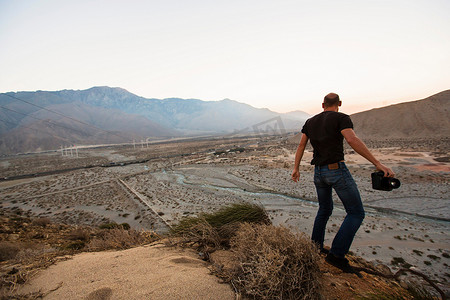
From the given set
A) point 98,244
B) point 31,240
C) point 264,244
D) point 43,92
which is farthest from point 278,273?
point 43,92

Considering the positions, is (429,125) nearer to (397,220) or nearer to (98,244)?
(397,220)

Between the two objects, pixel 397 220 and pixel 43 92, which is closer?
pixel 397 220

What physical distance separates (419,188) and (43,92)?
25233 cm

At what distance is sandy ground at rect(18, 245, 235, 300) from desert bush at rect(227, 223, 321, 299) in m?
0.19

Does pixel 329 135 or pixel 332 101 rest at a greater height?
pixel 332 101

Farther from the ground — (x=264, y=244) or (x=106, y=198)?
(x=264, y=244)

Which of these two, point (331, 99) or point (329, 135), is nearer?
point (329, 135)

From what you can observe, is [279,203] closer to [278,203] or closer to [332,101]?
[278,203]

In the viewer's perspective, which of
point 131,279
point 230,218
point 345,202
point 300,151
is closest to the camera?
point 131,279

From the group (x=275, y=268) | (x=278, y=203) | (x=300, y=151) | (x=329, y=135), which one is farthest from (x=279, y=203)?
(x=275, y=268)

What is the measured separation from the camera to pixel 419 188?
961 cm

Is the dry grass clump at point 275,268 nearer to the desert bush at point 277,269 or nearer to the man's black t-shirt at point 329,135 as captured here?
the desert bush at point 277,269

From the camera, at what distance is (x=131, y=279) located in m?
2.07

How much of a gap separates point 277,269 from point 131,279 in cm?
134
